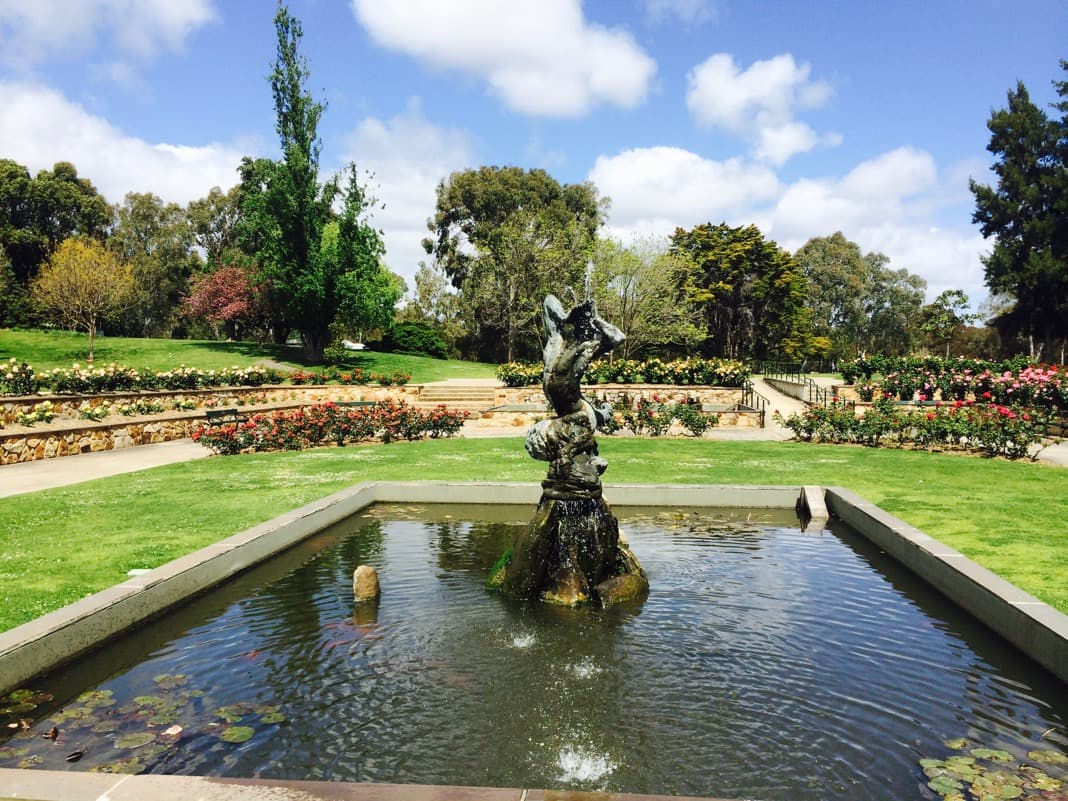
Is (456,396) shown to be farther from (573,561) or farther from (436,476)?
(573,561)

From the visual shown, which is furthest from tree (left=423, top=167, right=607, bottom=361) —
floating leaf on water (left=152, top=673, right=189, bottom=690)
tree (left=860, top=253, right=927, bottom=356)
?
floating leaf on water (left=152, top=673, right=189, bottom=690)

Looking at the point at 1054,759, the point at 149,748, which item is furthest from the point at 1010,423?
the point at 149,748

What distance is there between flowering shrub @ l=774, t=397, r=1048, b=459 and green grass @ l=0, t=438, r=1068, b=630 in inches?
33.2

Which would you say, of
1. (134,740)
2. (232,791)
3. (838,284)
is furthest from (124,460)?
(838,284)

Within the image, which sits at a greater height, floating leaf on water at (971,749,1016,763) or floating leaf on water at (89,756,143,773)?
floating leaf on water at (971,749,1016,763)

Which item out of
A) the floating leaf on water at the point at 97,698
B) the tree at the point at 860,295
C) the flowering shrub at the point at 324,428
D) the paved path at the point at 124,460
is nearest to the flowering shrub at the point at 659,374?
the paved path at the point at 124,460

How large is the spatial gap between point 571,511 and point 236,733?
11.5ft

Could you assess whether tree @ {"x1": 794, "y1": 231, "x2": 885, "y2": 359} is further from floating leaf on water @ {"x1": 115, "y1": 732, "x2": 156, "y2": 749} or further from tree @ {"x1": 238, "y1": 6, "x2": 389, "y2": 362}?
floating leaf on water @ {"x1": 115, "y1": 732, "x2": 156, "y2": 749}

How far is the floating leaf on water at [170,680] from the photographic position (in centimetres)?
501

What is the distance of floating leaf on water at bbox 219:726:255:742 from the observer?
4270 mm

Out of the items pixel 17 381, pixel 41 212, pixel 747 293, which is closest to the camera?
pixel 17 381

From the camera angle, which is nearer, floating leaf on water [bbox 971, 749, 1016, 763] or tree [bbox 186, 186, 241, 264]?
floating leaf on water [bbox 971, 749, 1016, 763]

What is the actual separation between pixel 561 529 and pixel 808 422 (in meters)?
14.1

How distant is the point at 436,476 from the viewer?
13383 millimetres
